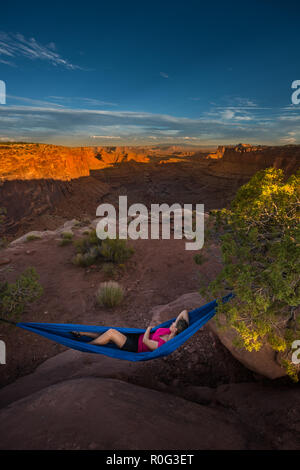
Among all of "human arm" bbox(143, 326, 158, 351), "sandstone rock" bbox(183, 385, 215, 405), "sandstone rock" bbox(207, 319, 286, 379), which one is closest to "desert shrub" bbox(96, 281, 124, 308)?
"human arm" bbox(143, 326, 158, 351)

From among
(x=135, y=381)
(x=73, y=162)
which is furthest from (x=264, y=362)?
(x=73, y=162)

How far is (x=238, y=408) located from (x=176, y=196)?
89.5ft

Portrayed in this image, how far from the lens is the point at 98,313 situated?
15.6 ft

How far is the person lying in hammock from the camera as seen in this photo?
9.82 ft

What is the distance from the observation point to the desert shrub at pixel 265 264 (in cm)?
175

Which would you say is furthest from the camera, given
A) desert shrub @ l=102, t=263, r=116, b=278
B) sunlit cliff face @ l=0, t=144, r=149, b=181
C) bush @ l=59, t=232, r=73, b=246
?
sunlit cliff face @ l=0, t=144, r=149, b=181

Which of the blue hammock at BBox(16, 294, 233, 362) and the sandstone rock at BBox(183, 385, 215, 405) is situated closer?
the sandstone rock at BBox(183, 385, 215, 405)

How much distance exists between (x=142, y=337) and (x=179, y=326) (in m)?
0.60

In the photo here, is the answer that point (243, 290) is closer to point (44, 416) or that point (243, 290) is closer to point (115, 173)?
point (44, 416)

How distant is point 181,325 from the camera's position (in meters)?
2.96

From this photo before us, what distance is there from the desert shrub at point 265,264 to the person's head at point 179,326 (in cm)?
93

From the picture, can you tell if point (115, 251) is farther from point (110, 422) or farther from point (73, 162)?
point (73, 162)

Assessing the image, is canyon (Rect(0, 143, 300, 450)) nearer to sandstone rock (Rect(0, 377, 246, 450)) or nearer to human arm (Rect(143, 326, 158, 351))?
sandstone rock (Rect(0, 377, 246, 450))
